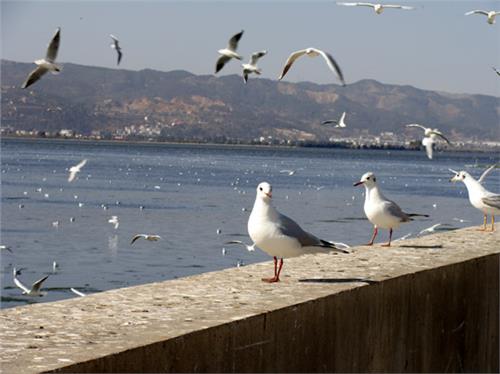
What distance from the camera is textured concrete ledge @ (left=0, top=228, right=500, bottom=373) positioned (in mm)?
4984

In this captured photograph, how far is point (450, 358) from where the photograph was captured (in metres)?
7.65

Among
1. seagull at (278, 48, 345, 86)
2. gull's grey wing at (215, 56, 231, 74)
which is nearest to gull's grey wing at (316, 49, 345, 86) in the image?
seagull at (278, 48, 345, 86)

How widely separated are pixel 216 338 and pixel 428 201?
43.8 metres

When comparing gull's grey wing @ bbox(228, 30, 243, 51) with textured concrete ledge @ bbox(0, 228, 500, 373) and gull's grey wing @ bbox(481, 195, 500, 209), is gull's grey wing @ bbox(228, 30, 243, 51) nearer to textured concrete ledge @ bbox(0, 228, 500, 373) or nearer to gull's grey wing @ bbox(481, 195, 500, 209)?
textured concrete ledge @ bbox(0, 228, 500, 373)

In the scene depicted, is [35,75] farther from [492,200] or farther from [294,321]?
[492,200]

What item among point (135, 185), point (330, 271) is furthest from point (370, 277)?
point (135, 185)

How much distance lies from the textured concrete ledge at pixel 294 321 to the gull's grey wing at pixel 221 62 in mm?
2080

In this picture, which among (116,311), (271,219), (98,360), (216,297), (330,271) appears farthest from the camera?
(330,271)

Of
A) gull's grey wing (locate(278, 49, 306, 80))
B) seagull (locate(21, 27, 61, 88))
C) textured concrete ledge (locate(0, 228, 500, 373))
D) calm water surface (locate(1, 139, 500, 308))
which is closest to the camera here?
textured concrete ledge (locate(0, 228, 500, 373))

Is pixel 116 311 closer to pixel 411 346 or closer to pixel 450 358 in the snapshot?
pixel 411 346

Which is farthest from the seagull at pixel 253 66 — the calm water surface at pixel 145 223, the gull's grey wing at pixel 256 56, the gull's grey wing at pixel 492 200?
the calm water surface at pixel 145 223

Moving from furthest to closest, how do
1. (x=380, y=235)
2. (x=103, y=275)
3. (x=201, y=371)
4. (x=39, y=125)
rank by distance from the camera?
(x=39, y=125) < (x=380, y=235) < (x=103, y=275) < (x=201, y=371)

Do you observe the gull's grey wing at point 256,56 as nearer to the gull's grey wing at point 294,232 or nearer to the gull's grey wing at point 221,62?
the gull's grey wing at point 221,62

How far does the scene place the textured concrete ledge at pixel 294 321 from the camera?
4.98 m
